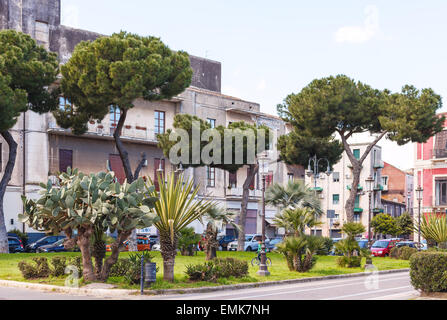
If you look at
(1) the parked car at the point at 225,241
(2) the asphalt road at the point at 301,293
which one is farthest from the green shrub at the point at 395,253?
(2) the asphalt road at the point at 301,293

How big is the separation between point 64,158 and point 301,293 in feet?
102

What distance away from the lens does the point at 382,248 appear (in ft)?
147

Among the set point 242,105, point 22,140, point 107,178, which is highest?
point 242,105

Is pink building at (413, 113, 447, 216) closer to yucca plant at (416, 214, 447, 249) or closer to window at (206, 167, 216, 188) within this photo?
window at (206, 167, 216, 188)

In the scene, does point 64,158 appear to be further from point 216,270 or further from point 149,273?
point 149,273

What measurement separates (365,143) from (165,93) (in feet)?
164

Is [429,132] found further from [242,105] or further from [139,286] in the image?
[139,286]

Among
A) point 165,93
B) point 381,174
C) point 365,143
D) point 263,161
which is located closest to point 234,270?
point 263,161

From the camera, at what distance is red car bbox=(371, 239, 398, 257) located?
4438 cm

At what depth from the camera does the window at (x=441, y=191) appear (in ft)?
178

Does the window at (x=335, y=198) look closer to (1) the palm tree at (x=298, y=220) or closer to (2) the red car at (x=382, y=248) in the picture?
(2) the red car at (x=382, y=248)

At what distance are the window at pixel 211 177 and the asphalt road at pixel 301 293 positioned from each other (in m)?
33.5

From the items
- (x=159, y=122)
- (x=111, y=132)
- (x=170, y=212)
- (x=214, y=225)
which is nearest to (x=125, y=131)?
(x=111, y=132)
